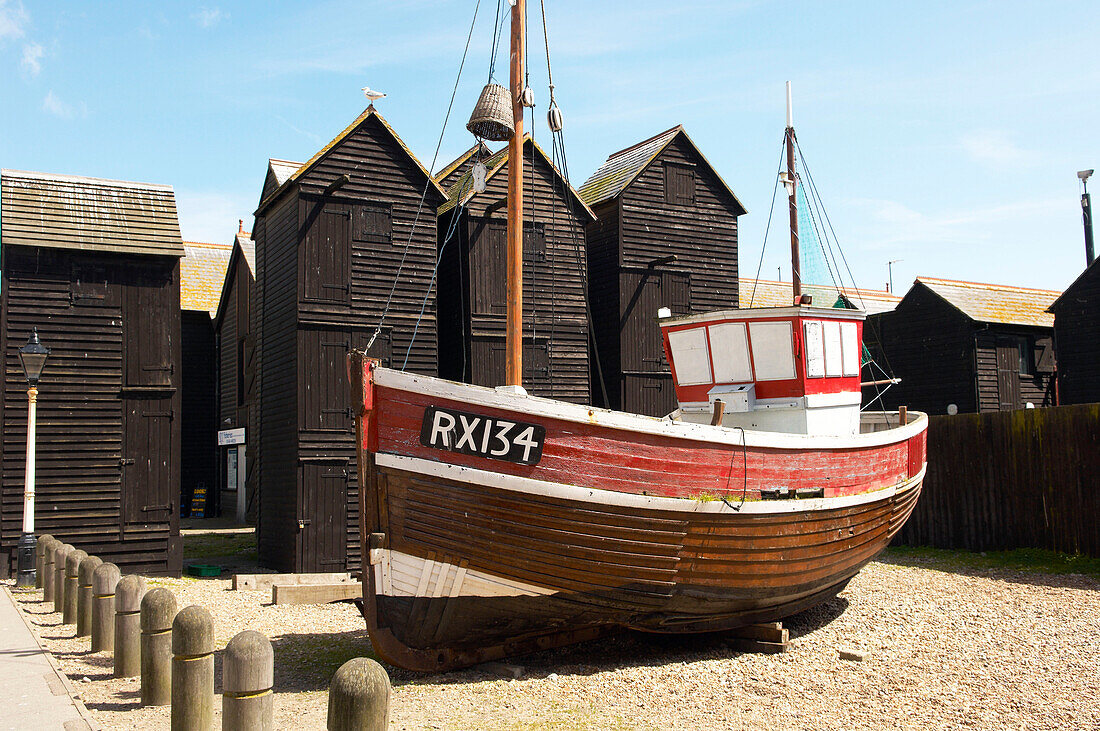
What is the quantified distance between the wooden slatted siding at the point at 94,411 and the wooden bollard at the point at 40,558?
1393mm

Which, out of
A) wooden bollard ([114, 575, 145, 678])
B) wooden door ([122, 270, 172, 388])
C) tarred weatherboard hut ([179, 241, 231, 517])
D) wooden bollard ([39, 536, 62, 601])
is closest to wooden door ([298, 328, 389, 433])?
wooden door ([122, 270, 172, 388])

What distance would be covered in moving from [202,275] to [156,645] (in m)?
29.4

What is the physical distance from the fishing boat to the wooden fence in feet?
24.7

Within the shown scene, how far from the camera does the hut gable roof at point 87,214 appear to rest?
16109 mm

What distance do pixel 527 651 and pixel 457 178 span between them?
15.7 meters

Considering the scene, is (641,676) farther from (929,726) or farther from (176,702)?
(176,702)

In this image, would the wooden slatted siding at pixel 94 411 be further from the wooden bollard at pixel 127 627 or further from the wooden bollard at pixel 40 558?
the wooden bollard at pixel 127 627

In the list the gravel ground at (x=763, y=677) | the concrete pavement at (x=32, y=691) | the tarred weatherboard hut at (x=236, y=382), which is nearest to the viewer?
the concrete pavement at (x=32, y=691)

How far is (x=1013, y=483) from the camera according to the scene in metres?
15.9

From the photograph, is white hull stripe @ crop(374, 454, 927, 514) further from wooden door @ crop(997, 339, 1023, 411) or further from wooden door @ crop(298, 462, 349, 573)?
wooden door @ crop(997, 339, 1023, 411)

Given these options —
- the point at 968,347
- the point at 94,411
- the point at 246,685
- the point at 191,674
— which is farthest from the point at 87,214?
the point at 968,347

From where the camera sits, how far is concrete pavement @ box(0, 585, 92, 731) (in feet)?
22.2

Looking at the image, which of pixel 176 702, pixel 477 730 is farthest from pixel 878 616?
pixel 176 702

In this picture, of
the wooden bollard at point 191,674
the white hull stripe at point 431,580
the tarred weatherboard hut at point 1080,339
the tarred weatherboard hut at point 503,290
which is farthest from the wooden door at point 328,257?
the tarred weatherboard hut at point 1080,339
